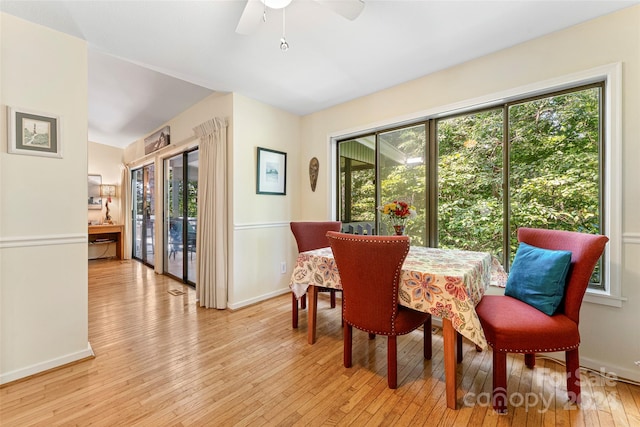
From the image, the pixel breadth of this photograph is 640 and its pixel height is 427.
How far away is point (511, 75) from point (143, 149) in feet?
19.1

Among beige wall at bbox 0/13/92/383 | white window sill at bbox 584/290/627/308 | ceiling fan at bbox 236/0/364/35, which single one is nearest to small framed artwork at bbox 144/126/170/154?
beige wall at bbox 0/13/92/383

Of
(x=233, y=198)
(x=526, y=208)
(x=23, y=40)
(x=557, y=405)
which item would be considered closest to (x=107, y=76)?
(x=23, y=40)

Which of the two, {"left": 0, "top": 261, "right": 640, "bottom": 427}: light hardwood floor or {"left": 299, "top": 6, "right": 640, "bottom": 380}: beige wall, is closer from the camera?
{"left": 0, "top": 261, "right": 640, "bottom": 427}: light hardwood floor

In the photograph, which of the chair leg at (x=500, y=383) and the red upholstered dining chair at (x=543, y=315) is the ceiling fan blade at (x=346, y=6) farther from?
the chair leg at (x=500, y=383)

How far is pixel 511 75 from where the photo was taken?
2.21 metres

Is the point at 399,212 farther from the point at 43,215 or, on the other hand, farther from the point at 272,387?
the point at 43,215

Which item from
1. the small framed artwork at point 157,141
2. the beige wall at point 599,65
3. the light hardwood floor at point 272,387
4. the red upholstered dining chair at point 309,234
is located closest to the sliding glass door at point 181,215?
the small framed artwork at point 157,141

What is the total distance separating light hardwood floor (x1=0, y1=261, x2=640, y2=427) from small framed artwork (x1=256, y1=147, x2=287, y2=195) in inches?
65.9

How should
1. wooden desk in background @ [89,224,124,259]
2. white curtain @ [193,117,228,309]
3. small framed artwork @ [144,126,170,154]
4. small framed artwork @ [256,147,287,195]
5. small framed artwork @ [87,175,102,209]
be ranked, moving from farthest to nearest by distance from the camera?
small framed artwork @ [87,175,102,209]
wooden desk in background @ [89,224,124,259]
small framed artwork @ [144,126,170,154]
small framed artwork @ [256,147,287,195]
white curtain @ [193,117,228,309]

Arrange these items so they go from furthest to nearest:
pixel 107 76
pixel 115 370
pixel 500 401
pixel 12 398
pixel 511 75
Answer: pixel 107 76 < pixel 511 75 < pixel 115 370 < pixel 12 398 < pixel 500 401

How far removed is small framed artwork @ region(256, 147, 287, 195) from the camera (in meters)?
3.32

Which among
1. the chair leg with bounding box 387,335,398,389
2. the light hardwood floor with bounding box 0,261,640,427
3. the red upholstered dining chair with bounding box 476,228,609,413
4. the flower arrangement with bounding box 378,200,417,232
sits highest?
the flower arrangement with bounding box 378,200,417,232

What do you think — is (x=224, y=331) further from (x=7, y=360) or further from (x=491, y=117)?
(x=491, y=117)

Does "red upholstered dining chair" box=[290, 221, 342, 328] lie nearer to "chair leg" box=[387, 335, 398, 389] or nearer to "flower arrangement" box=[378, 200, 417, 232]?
"flower arrangement" box=[378, 200, 417, 232]
